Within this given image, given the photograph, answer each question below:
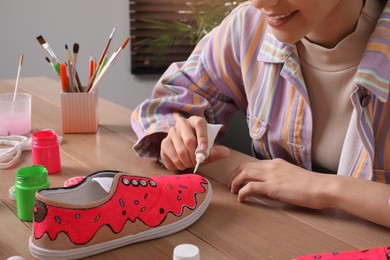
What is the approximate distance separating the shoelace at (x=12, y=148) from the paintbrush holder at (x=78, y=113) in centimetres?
12

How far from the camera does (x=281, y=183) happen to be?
962 millimetres

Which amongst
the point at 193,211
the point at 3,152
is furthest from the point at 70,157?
the point at 193,211

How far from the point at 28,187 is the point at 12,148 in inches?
12.0

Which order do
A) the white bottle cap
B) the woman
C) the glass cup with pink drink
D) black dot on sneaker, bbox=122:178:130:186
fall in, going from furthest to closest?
the glass cup with pink drink < the woman < black dot on sneaker, bbox=122:178:130:186 < the white bottle cap

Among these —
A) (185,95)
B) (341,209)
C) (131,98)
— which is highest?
(185,95)

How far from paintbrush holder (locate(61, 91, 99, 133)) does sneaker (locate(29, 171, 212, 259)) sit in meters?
0.48

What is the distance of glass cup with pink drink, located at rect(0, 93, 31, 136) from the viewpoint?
1.30 m

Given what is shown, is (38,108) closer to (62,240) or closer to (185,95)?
(185,95)

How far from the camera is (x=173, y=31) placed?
2.97 m

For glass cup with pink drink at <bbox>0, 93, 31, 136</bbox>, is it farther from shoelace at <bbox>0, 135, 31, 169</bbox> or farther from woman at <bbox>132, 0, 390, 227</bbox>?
woman at <bbox>132, 0, 390, 227</bbox>

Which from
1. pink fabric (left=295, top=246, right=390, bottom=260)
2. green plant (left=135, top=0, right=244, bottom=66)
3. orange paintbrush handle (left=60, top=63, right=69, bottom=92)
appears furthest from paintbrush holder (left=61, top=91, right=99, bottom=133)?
green plant (left=135, top=0, right=244, bottom=66)

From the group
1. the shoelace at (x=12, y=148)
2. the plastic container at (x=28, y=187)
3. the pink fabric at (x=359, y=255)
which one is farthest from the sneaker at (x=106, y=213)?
the shoelace at (x=12, y=148)

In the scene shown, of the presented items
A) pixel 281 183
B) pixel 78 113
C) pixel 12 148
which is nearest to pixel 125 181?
pixel 281 183

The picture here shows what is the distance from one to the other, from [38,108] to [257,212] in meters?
0.81
